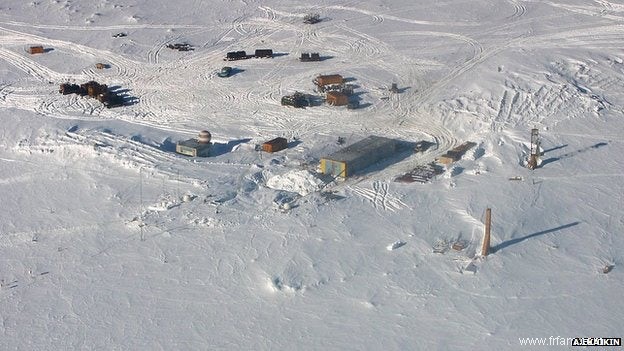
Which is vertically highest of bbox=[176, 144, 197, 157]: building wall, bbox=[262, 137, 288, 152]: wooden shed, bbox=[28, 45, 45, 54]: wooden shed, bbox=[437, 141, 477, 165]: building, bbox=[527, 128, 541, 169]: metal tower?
bbox=[527, 128, 541, 169]: metal tower

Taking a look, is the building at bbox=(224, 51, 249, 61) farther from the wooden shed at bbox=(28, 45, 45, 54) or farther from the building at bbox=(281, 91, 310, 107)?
the wooden shed at bbox=(28, 45, 45, 54)

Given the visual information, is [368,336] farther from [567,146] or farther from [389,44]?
[389,44]

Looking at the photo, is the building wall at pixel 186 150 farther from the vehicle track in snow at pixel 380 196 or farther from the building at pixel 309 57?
the building at pixel 309 57

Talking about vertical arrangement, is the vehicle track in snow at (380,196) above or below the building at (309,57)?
above

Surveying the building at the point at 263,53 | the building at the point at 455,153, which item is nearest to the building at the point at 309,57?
the building at the point at 263,53

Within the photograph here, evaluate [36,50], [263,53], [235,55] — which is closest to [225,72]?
[235,55]

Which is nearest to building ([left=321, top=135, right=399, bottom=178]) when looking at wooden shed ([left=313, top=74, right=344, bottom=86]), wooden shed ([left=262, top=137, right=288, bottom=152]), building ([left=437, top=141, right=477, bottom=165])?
building ([left=437, top=141, right=477, bottom=165])
